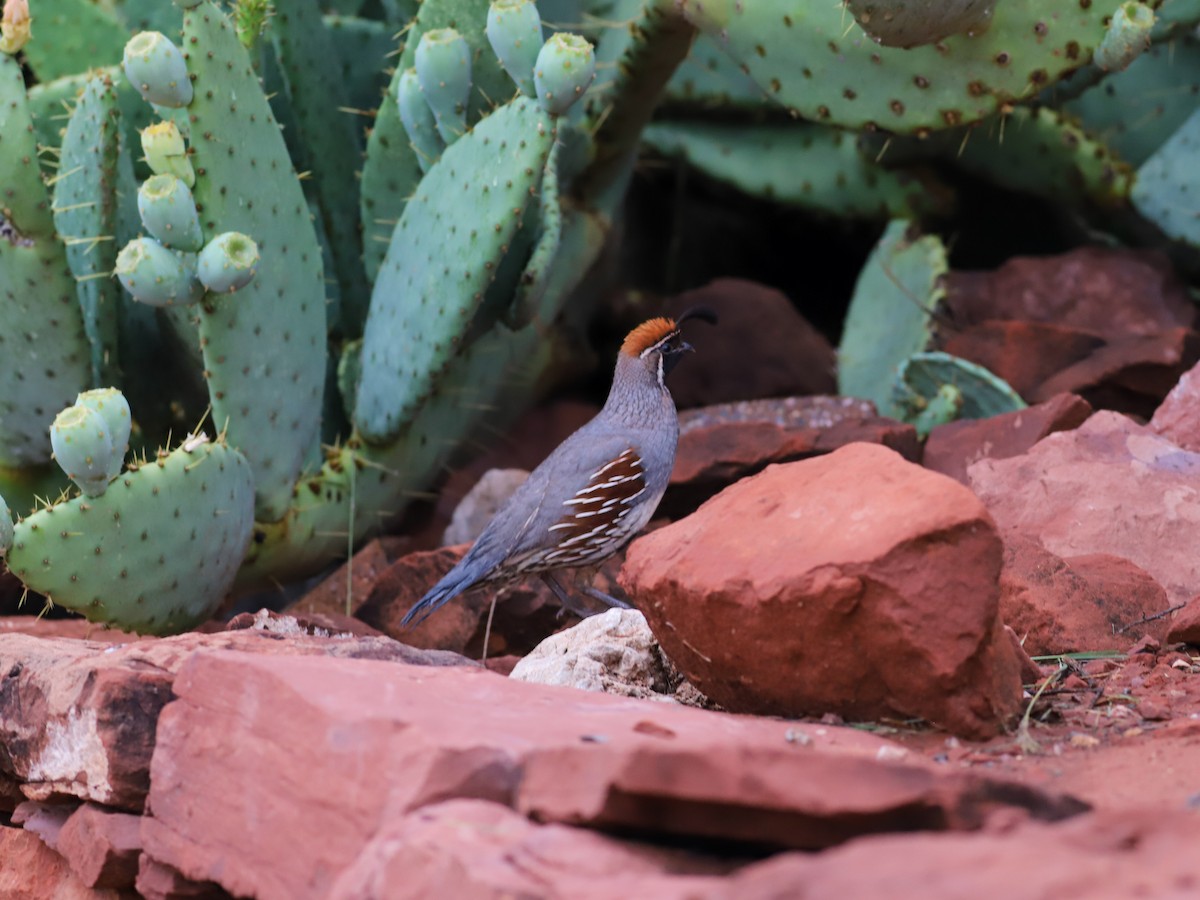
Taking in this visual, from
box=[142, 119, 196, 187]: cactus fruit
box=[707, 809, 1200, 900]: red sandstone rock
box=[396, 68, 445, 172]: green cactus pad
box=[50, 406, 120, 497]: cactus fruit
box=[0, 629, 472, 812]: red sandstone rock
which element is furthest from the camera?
box=[396, 68, 445, 172]: green cactus pad

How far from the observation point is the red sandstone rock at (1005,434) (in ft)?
13.7

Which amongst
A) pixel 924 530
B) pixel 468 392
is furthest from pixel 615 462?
pixel 924 530

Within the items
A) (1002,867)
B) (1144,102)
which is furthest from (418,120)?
(1002,867)

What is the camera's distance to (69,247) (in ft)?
14.8

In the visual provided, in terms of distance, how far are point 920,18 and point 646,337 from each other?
3.81 feet

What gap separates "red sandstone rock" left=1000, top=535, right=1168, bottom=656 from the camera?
2.88m

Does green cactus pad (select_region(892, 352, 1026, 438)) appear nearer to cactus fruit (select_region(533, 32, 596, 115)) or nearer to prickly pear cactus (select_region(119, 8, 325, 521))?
cactus fruit (select_region(533, 32, 596, 115))

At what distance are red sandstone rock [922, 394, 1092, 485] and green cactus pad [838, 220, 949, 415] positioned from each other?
0.90 m

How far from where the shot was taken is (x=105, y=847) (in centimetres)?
255

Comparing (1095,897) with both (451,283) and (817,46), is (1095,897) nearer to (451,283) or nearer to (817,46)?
(451,283)

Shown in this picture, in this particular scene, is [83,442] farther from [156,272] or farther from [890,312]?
[890,312]

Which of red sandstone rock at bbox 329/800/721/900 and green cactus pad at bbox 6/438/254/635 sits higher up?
red sandstone rock at bbox 329/800/721/900

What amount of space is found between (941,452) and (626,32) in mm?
1853

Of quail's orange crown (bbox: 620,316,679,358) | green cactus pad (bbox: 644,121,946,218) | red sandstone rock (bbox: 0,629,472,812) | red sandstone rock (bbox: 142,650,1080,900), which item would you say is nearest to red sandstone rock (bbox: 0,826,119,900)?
red sandstone rock (bbox: 0,629,472,812)
